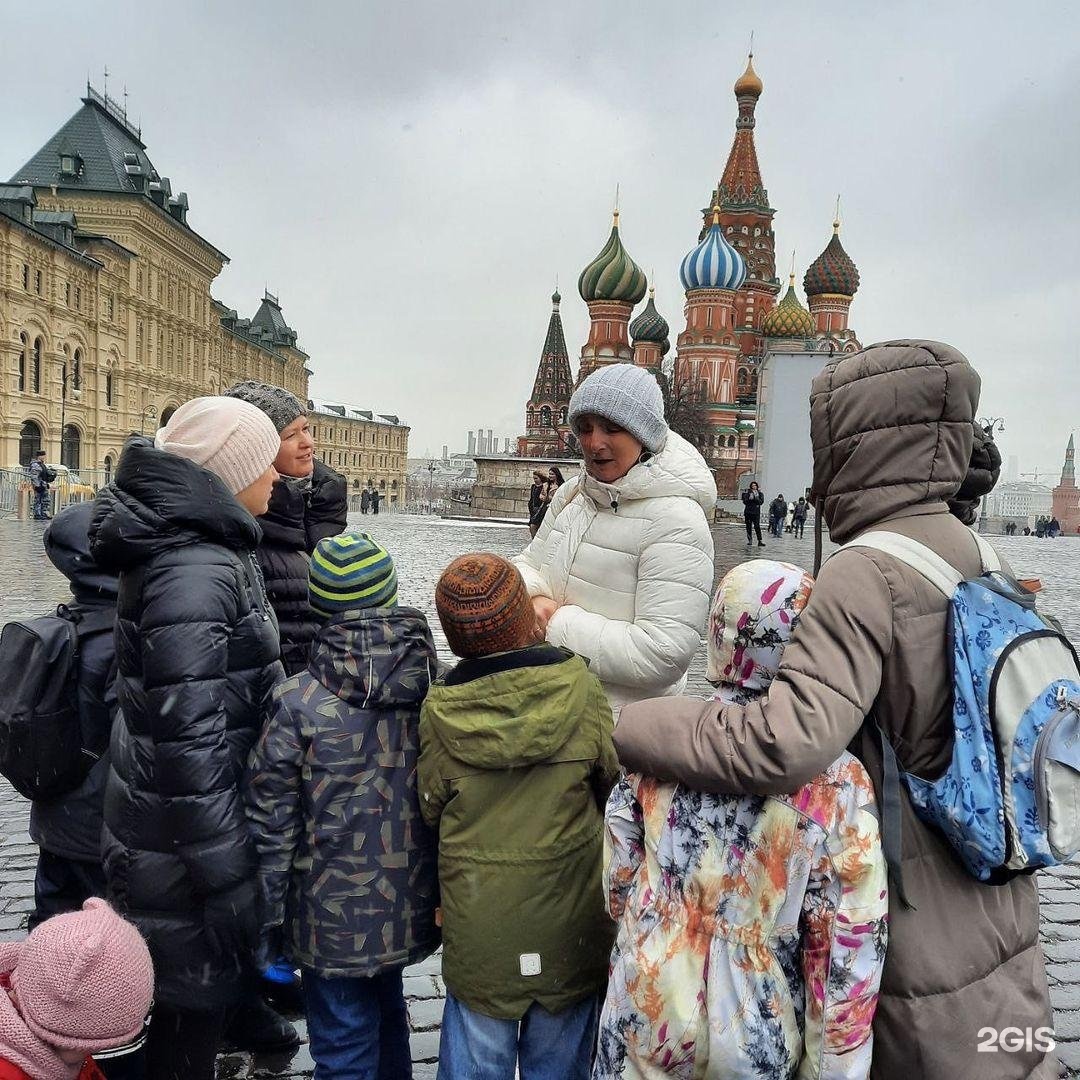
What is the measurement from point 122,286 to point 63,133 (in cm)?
963

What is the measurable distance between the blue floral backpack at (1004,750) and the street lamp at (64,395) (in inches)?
1861

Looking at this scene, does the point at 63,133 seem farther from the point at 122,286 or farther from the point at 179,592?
the point at 179,592

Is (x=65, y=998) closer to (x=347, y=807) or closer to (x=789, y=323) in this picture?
(x=347, y=807)

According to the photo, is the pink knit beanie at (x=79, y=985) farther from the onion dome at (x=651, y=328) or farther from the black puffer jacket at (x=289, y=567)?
the onion dome at (x=651, y=328)

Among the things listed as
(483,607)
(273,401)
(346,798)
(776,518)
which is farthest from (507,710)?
(776,518)

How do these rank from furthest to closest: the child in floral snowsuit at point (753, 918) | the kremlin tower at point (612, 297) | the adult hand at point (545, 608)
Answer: the kremlin tower at point (612, 297) < the adult hand at point (545, 608) < the child in floral snowsuit at point (753, 918)

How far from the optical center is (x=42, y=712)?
2.38m

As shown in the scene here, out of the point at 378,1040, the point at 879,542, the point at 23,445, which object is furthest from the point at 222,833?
the point at 23,445

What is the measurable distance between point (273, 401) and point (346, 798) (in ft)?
6.02

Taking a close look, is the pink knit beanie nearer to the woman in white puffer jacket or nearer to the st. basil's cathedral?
the woman in white puffer jacket

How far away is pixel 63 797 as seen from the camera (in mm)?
2480

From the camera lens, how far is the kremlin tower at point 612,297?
53.7m

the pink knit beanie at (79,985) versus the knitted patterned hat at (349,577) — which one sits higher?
the knitted patterned hat at (349,577)

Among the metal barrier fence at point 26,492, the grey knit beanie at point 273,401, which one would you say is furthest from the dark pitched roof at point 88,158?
the grey knit beanie at point 273,401
